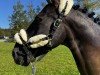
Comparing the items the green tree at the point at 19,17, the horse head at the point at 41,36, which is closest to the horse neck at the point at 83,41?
the horse head at the point at 41,36

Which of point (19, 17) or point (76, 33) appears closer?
point (76, 33)

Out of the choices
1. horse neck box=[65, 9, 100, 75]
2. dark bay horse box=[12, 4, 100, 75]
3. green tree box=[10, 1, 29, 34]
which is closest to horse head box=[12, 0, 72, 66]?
dark bay horse box=[12, 4, 100, 75]

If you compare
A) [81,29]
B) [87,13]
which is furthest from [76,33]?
[87,13]

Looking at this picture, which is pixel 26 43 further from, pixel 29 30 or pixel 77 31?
pixel 77 31

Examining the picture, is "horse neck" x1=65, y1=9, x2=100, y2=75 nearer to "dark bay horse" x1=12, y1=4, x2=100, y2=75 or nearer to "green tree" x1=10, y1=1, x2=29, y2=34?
"dark bay horse" x1=12, y1=4, x2=100, y2=75

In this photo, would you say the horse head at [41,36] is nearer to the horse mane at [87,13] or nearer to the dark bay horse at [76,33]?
the dark bay horse at [76,33]

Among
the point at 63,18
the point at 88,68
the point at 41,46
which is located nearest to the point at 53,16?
the point at 63,18

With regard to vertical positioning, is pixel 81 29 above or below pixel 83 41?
above

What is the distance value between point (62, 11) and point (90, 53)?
0.57 meters

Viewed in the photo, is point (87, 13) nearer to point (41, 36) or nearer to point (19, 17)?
point (41, 36)

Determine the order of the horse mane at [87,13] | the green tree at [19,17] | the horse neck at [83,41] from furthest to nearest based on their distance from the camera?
the green tree at [19,17]
the horse mane at [87,13]
the horse neck at [83,41]

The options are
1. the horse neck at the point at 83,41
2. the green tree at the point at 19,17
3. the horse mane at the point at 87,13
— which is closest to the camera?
the horse neck at the point at 83,41

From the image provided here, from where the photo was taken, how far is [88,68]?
13.5ft

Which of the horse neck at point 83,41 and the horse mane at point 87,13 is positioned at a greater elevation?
the horse mane at point 87,13
